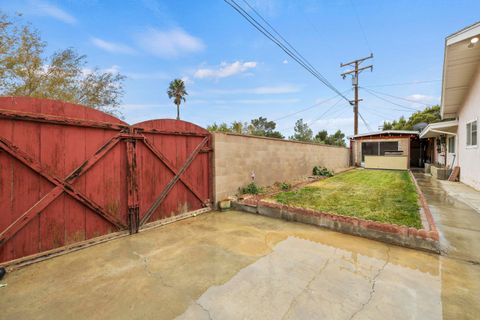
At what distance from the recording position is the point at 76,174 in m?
3.33

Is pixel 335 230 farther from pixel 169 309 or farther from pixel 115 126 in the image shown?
pixel 115 126

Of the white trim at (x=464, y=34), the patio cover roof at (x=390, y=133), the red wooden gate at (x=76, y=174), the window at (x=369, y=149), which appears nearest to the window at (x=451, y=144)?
the patio cover roof at (x=390, y=133)

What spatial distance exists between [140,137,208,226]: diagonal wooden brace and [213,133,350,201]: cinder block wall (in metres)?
0.55

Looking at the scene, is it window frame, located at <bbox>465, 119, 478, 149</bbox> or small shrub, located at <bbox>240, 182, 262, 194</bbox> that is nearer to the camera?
small shrub, located at <bbox>240, 182, 262, 194</bbox>

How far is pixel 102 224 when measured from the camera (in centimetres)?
369

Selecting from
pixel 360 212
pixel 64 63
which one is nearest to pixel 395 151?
pixel 360 212

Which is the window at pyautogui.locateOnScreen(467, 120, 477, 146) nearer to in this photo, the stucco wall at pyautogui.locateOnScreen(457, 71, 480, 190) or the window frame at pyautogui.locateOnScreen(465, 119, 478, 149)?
the window frame at pyautogui.locateOnScreen(465, 119, 478, 149)

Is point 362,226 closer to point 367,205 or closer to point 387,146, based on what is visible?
point 367,205

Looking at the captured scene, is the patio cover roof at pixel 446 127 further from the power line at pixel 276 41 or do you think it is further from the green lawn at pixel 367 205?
the green lawn at pixel 367 205

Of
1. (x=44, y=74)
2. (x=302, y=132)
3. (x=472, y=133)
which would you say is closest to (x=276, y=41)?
(x=472, y=133)

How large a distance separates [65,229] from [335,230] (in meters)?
4.62

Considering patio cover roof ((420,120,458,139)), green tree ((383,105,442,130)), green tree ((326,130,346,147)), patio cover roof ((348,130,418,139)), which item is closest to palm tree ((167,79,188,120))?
green tree ((326,130,346,147))

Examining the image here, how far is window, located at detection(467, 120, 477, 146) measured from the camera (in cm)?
705

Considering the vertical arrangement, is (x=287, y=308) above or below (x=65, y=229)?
below
